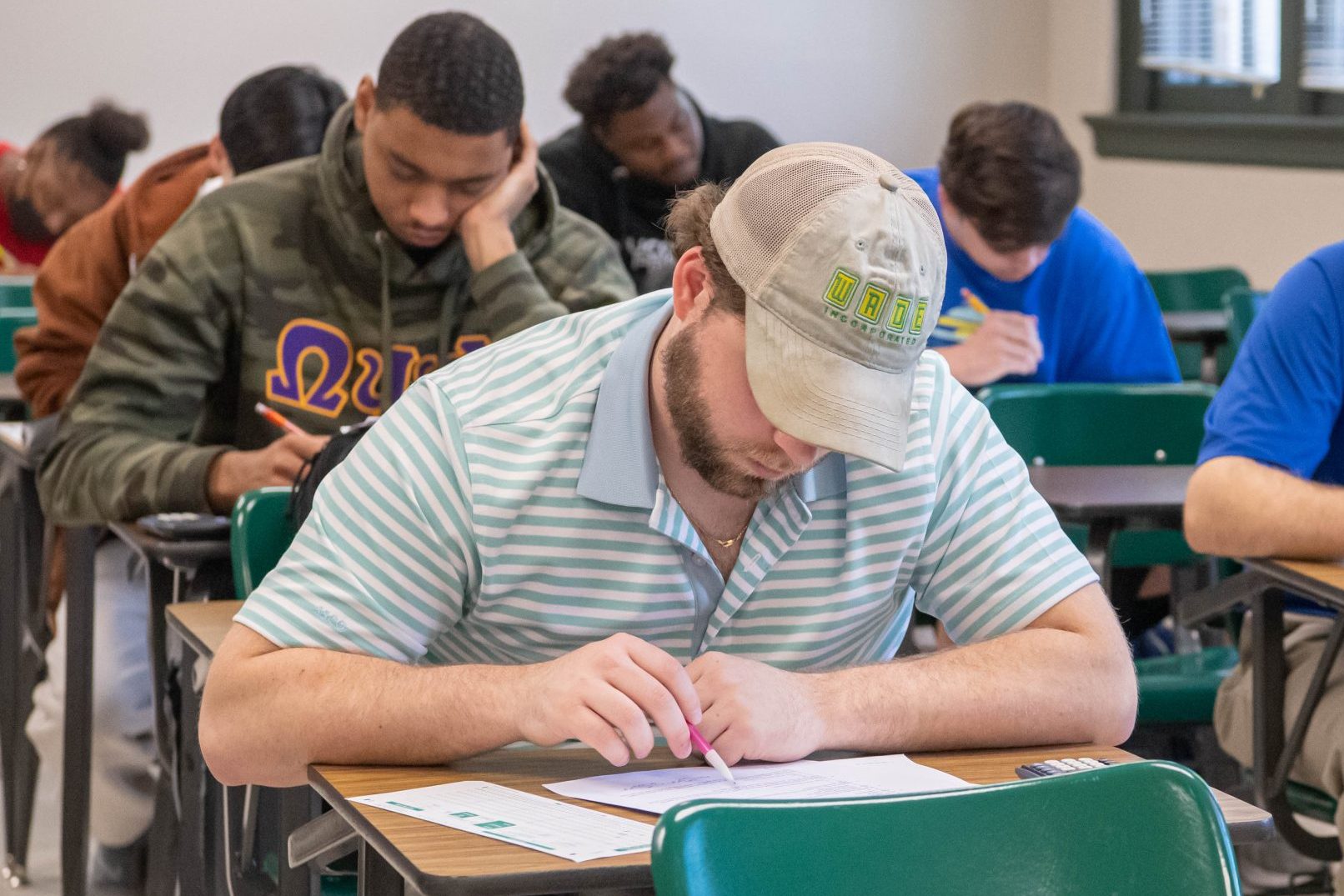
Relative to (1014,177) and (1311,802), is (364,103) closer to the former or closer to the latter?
(1014,177)

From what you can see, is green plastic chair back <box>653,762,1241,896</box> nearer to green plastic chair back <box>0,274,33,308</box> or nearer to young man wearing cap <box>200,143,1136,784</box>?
young man wearing cap <box>200,143,1136,784</box>

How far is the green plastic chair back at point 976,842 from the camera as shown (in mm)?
1073

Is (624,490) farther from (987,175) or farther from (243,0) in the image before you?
(243,0)

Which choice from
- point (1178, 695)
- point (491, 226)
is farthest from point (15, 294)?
point (1178, 695)

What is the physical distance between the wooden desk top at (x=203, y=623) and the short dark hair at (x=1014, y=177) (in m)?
1.91

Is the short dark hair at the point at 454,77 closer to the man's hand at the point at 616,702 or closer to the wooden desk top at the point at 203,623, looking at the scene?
the wooden desk top at the point at 203,623

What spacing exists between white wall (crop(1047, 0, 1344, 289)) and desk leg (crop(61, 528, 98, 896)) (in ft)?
13.3

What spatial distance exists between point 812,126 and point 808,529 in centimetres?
630

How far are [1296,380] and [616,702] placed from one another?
1.43 metres

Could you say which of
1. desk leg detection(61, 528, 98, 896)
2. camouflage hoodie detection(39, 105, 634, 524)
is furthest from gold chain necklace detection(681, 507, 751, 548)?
desk leg detection(61, 528, 98, 896)

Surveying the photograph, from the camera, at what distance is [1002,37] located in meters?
7.82

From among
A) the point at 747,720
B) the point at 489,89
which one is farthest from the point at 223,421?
the point at 747,720

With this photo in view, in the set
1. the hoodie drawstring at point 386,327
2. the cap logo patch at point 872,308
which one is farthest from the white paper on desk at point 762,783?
the hoodie drawstring at point 386,327

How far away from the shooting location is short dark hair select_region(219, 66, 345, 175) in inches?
137
